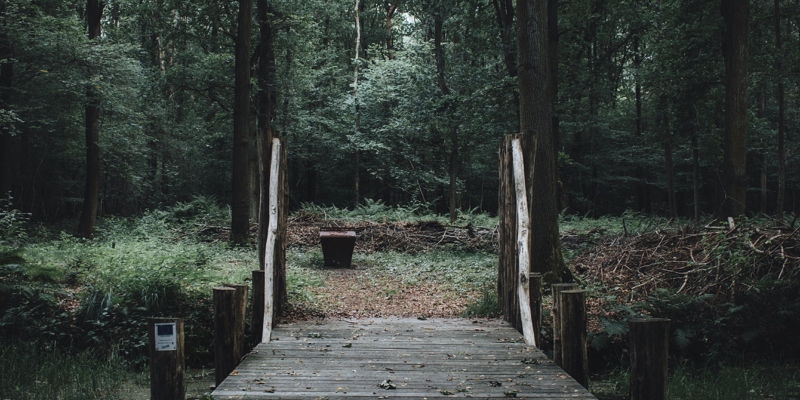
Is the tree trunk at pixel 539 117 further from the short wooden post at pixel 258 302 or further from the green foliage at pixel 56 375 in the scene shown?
the green foliage at pixel 56 375

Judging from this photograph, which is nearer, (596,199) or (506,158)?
(506,158)

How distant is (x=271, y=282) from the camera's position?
6.04 m

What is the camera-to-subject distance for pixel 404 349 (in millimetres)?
5375

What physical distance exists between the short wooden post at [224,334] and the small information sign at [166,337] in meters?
1.12

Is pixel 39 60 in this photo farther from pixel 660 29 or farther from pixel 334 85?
pixel 660 29

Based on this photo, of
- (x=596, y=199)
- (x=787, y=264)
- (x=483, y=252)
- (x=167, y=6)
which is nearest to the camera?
(x=787, y=264)

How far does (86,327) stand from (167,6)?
11.5 meters

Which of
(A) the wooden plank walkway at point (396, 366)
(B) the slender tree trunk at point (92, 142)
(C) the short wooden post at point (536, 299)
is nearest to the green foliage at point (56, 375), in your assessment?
(A) the wooden plank walkway at point (396, 366)

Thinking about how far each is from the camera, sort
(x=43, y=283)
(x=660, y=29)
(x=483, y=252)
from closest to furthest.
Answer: (x=43, y=283)
(x=483, y=252)
(x=660, y=29)

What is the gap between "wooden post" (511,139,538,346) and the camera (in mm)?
5801

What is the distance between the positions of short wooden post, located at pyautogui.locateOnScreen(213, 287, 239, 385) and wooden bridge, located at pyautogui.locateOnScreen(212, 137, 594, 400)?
1 centimetres

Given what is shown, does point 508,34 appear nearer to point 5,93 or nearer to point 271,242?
point 271,242

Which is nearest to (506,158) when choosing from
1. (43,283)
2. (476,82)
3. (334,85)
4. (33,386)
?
(33,386)

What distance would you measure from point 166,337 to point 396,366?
1.87 metres
